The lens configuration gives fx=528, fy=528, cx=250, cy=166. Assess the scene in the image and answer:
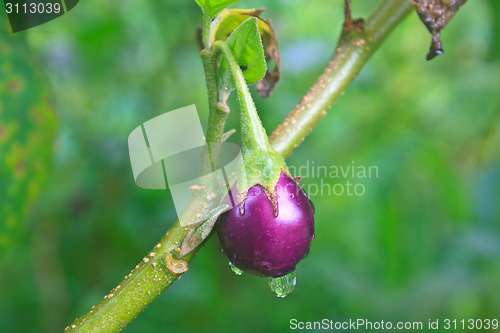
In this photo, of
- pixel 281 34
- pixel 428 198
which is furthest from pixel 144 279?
pixel 281 34

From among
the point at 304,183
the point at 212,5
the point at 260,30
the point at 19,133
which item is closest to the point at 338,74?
the point at 260,30

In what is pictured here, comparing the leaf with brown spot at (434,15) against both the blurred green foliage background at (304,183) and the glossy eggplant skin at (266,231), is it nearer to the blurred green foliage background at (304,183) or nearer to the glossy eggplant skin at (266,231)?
the glossy eggplant skin at (266,231)

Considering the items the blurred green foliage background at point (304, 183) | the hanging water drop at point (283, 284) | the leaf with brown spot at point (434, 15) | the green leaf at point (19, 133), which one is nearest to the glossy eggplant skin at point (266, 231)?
the hanging water drop at point (283, 284)

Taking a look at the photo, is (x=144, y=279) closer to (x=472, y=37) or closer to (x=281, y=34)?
(x=281, y=34)

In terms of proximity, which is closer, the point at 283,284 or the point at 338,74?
the point at 283,284

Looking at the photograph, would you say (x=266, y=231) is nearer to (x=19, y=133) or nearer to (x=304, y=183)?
(x=19, y=133)

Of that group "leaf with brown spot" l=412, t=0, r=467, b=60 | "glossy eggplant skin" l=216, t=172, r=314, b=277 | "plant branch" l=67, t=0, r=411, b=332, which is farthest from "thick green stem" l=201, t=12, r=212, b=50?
"leaf with brown spot" l=412, t=0, r=467, b=60
